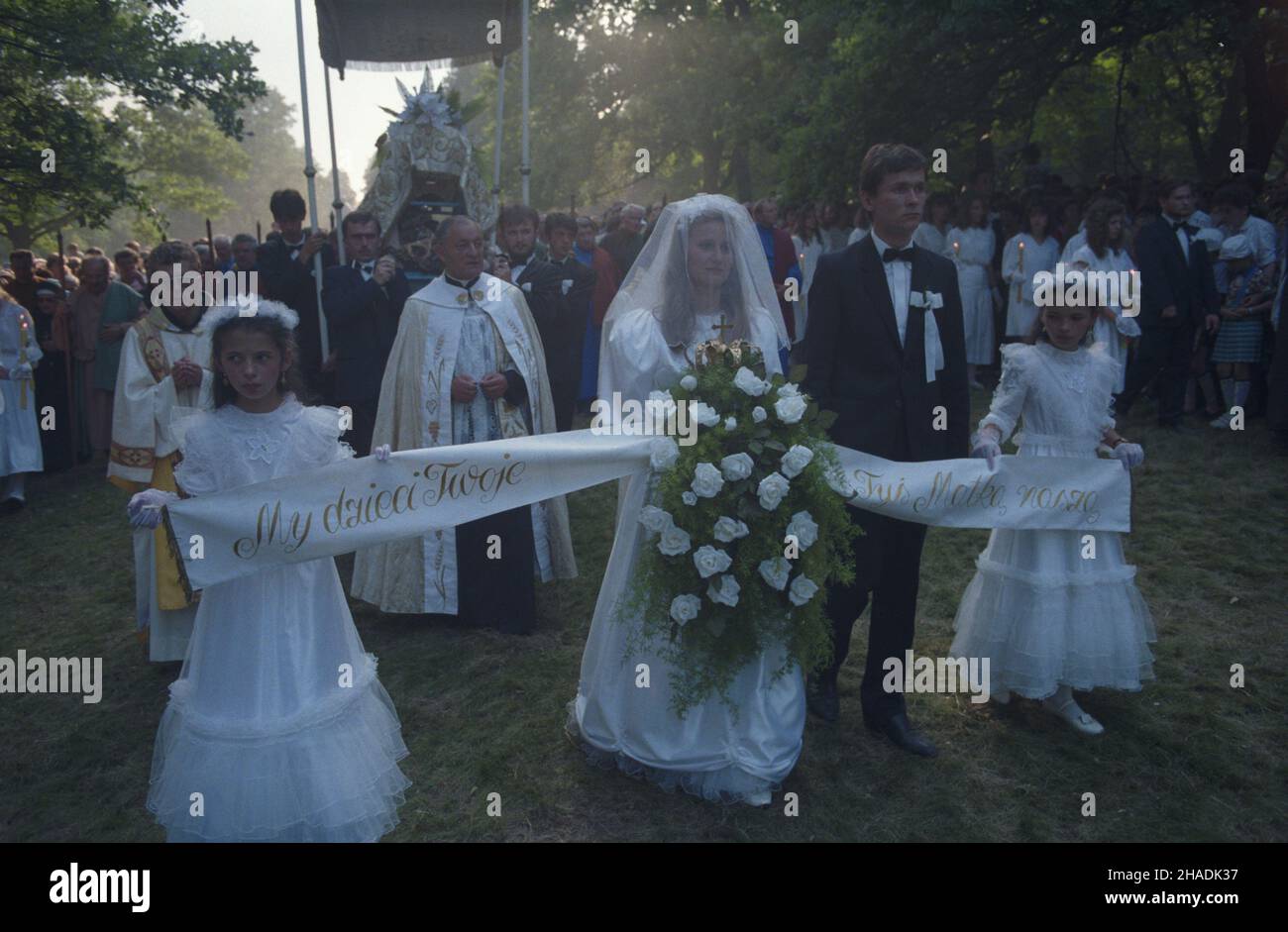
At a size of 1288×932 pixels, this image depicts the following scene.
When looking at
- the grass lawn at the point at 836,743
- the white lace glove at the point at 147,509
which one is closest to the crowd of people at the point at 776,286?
A: the grass lawn at the point at 836,743

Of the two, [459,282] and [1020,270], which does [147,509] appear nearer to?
[459,282]

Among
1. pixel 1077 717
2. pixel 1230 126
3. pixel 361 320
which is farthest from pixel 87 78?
pixel 1230 126

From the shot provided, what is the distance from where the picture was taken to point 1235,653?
5516mm

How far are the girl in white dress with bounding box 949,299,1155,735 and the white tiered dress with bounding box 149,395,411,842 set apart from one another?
3011 millimetres

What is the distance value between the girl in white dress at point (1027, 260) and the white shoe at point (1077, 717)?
27.2ft

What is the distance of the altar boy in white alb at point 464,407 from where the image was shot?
6141mm

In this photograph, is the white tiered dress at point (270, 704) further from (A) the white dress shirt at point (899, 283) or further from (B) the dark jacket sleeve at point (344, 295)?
(B) the dark jacket sleeve at point (344, 295)

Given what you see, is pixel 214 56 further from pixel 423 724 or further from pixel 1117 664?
pixel 1117 664

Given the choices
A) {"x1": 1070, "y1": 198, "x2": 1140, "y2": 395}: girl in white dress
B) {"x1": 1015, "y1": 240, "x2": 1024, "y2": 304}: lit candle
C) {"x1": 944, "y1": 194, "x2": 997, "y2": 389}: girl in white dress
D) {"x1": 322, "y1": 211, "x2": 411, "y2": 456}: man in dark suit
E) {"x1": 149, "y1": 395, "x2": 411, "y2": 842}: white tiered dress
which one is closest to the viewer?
{"x1": 149, "y1": 395, "x2": 411, "y2": 842}: white tiered dress

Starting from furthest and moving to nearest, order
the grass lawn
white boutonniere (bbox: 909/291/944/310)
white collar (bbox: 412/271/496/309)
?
white collar (bbox: 412/271/496/309) < white boutonniere (bbox: 909/291/944/310) < the grass lawn

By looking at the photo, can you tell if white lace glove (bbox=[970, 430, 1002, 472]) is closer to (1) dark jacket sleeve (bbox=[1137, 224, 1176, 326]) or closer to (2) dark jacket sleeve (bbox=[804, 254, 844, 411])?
(2) dark jacket sleeve (bbox=[804, 254, 844, 411])

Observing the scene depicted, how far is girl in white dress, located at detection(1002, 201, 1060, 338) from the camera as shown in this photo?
39.7 ft

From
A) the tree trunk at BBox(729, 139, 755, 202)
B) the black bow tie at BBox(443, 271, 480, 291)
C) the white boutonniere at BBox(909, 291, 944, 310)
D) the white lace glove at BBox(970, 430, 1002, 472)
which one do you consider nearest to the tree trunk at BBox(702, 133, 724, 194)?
the tree trunk at BBox(729, 139, 755, 202)

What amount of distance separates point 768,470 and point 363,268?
4711mm
